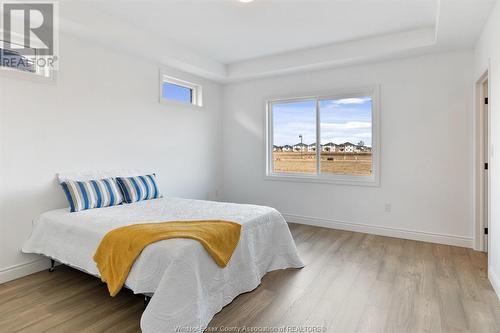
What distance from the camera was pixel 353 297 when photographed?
2467mm

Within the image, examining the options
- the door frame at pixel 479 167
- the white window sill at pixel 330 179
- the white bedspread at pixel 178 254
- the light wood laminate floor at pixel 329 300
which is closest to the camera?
the white bedspread at pixel 178 254

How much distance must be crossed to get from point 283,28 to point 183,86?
2.01 m

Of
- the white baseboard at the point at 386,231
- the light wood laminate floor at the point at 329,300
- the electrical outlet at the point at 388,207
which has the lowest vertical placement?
the light wood laminate floor at the point at 329,300

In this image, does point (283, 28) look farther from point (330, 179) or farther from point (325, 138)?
point (330, 179)

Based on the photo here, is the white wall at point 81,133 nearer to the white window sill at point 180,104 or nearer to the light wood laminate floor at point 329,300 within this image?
A: the white window sill at point 180,104

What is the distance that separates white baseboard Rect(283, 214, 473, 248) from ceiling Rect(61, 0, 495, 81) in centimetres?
236

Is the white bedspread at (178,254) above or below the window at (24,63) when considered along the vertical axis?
below

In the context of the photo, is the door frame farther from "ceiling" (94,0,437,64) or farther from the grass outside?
the grass outside

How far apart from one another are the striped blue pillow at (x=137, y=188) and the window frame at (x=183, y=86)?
1283mm

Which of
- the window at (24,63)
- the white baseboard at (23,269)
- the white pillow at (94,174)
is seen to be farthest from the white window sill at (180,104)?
the white baseboard at (23,269)

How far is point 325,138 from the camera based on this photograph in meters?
4.81

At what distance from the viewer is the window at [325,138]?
14.5ft

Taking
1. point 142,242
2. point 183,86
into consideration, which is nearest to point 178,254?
point 142,242

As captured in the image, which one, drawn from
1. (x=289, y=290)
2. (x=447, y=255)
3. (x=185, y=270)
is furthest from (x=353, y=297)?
(x=447, y=255)
